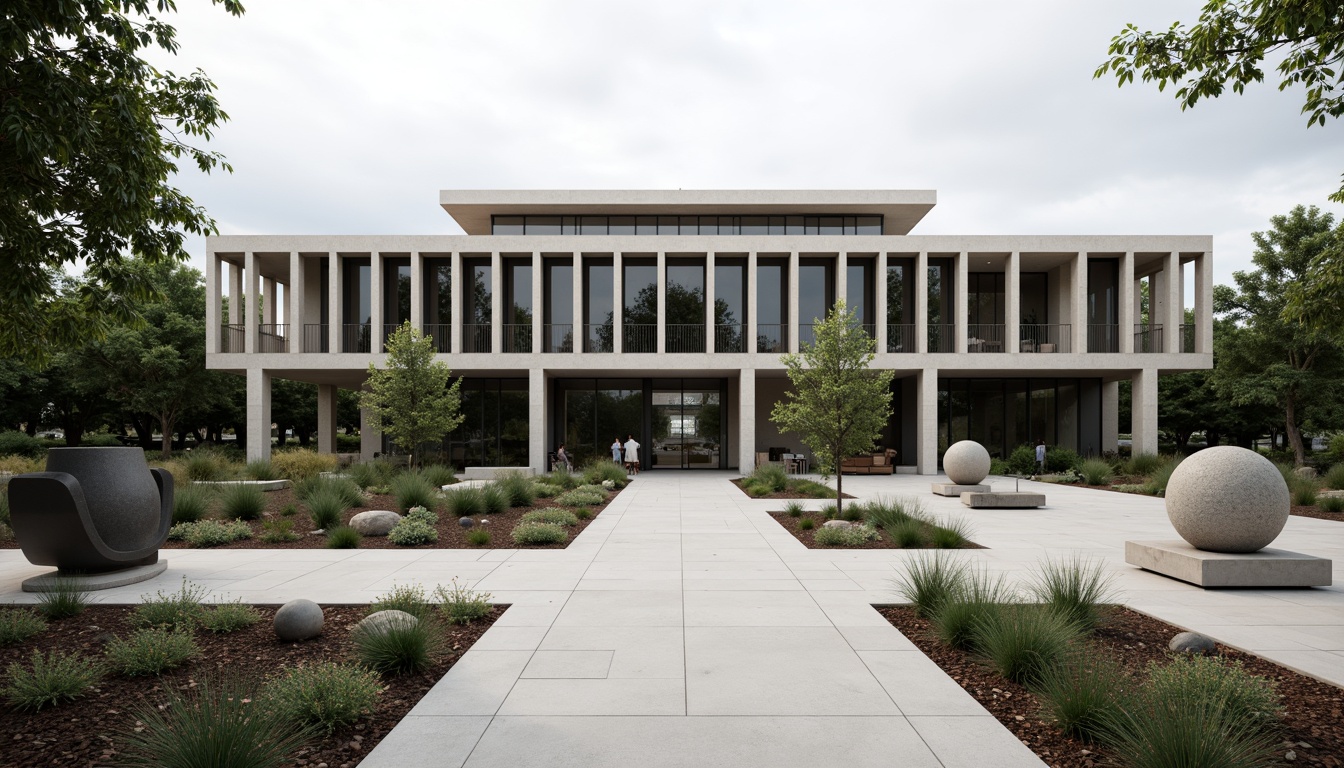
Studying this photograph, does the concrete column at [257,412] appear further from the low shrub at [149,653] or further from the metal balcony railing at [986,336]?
the metal balcony railing at [986,336]

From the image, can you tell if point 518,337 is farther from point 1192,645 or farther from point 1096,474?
point 1192,645

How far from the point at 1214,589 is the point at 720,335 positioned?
23774 mm

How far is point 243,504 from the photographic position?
44.4 ft

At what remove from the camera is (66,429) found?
43469 mm

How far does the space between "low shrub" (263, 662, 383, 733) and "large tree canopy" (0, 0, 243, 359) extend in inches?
178

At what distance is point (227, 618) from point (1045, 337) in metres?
34.2

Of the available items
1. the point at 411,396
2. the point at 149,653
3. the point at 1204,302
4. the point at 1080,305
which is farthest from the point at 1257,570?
the point at 1204,302

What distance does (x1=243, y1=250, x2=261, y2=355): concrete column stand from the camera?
92.0ft

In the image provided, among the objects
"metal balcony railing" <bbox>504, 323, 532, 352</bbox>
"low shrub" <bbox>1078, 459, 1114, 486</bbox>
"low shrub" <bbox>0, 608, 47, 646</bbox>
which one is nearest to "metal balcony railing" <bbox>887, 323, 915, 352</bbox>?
"low shrub" <bbox>1078, 459, 1114, 486</bbox>

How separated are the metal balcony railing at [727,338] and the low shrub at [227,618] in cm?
2523

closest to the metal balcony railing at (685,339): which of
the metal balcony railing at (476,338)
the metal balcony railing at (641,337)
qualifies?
the metal balcony railing at (641,337)

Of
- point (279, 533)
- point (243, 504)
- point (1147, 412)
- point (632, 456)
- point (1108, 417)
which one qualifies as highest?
point (1147, 412)

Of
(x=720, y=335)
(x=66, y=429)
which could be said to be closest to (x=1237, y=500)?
(x=720, y=335)

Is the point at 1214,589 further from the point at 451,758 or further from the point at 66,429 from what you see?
the point at 66,429
